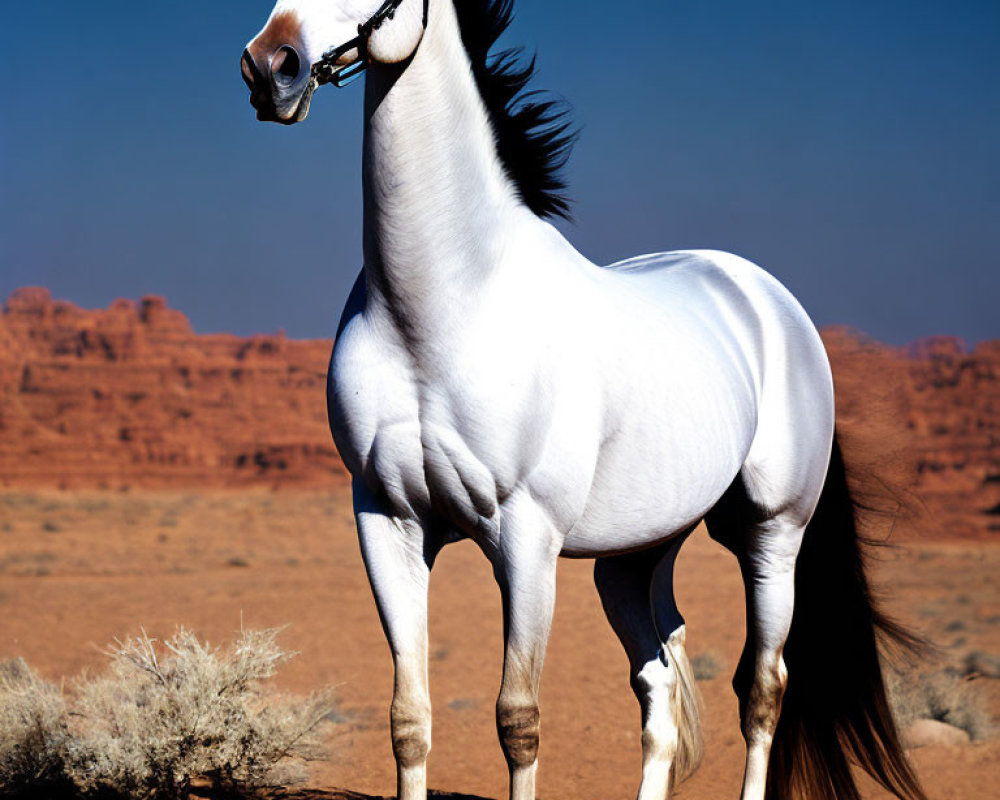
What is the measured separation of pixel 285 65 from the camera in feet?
8.21

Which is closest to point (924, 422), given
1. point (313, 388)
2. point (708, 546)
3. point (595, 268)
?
point (708, 546)

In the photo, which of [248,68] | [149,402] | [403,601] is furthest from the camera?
[149,402]

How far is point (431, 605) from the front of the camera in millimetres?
15523

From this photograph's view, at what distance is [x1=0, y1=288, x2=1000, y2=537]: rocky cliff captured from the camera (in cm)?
4062

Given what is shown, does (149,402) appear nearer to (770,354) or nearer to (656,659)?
(656,659)

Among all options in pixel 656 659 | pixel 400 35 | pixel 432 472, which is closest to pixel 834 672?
pixel 656 659

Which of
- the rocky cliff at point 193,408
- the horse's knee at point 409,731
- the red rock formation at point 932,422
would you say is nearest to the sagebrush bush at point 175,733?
the horse's knee at point 409,731

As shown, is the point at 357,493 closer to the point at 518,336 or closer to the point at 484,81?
the point at 518,336

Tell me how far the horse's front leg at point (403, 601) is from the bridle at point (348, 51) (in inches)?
43.5

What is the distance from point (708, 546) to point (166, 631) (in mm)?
16959

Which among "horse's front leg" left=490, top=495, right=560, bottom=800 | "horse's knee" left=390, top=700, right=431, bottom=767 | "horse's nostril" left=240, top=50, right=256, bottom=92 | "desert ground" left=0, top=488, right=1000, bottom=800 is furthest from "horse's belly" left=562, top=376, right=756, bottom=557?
"desert ground" left=0, top=488, right=1000, bottom=800

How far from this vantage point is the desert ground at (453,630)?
6.63 m

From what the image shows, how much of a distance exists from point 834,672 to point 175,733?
2940 millimetres

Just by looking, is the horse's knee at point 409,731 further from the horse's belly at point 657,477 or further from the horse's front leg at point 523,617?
the horse's belly at point 657,477
